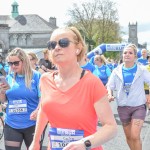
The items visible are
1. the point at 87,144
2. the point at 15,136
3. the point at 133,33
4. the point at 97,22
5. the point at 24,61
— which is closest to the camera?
the point at 87,144

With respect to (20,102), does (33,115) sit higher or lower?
lower

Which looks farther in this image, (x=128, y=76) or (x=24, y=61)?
(x=128, y=76)

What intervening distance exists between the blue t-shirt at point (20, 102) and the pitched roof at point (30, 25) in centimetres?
11154

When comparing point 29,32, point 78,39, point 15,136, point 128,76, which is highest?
point 29,32

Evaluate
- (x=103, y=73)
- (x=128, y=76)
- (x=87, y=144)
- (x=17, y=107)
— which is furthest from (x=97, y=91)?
(x=103, y=73)

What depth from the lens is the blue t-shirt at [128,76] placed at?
673 cm

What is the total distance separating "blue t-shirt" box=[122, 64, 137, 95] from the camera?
6.73 metres

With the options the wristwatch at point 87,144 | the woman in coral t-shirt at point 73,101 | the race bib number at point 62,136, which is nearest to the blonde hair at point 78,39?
the woman in coral t-shirt at point 73,101

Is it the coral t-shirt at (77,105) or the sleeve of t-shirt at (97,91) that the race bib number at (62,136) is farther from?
the sleeve of t-shirt at (97,91)

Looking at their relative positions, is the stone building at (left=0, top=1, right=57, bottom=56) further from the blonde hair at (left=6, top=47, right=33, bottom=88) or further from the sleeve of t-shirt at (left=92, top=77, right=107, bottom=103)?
the sleeve of t-shirt at (left=92, top=77, right=107, bottom=103)

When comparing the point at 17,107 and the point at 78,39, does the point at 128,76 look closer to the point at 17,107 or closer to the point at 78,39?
the point at 17,107

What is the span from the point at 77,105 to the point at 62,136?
0.90 feet

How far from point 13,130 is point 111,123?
2.38 metres

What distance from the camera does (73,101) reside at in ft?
10.1
